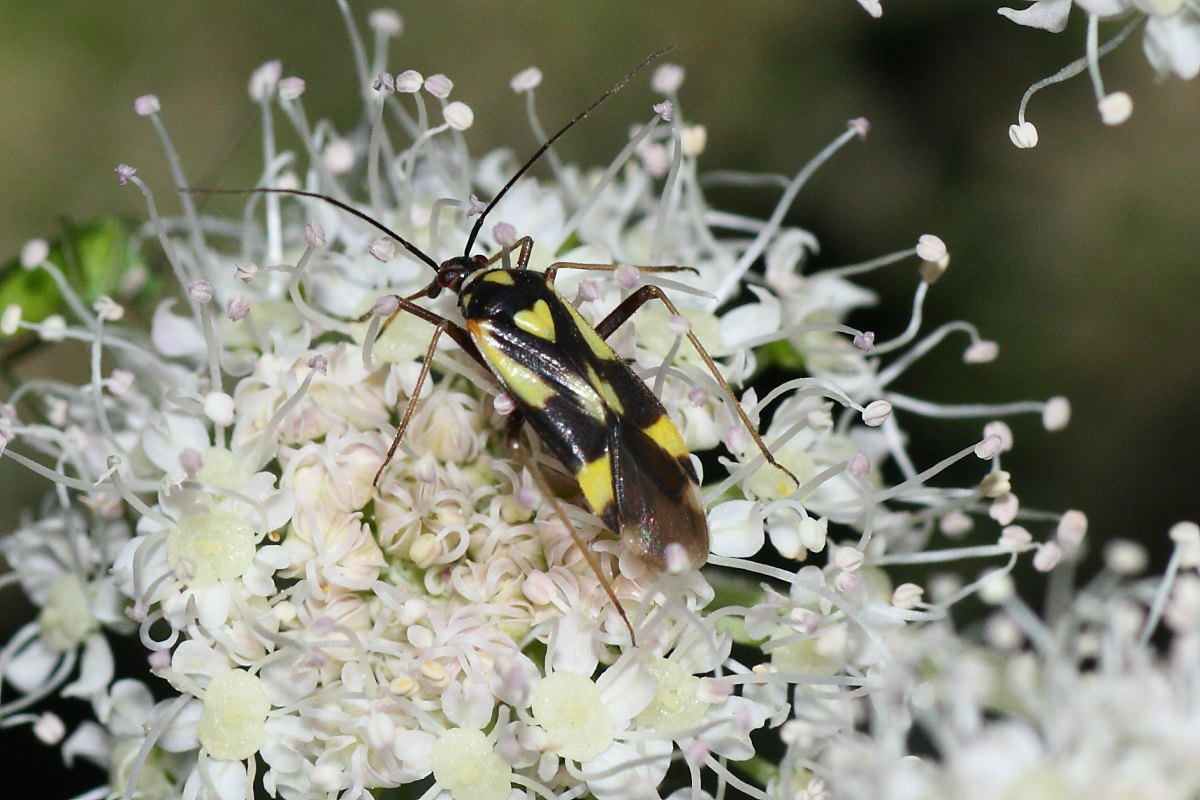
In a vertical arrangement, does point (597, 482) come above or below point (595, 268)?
below

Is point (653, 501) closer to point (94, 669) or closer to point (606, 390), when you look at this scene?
point (606, 390)

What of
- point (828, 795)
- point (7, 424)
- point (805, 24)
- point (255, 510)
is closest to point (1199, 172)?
point (805, 24)

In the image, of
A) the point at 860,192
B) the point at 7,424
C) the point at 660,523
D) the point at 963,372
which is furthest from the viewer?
the point at 860,192

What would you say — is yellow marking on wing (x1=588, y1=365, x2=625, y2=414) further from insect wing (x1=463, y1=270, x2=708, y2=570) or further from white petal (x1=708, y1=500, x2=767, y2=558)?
white petal (x1=708, y1=500, x2=767, y2=558)

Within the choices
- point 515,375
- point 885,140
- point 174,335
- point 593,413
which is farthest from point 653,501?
point 885,140

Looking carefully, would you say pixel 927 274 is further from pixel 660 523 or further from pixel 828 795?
pixel 828 795

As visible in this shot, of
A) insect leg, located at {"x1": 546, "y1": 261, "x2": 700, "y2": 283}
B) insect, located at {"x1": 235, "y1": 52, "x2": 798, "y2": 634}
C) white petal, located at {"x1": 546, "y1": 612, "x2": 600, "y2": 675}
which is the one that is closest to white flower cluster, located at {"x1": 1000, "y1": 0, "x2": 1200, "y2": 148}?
insect leg, located at {"x1": 546, "y1": 261, "x2": 700, "y2": 283}

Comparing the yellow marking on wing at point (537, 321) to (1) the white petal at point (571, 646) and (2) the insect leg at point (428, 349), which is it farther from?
(1) the white petal at point (571, 646)

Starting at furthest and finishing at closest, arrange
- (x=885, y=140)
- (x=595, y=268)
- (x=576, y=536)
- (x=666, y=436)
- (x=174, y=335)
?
(x=885, y=140) → (x=174, y=335) → (x=595, y=268) → (x=666, y=436) → (x=576, y=536)
